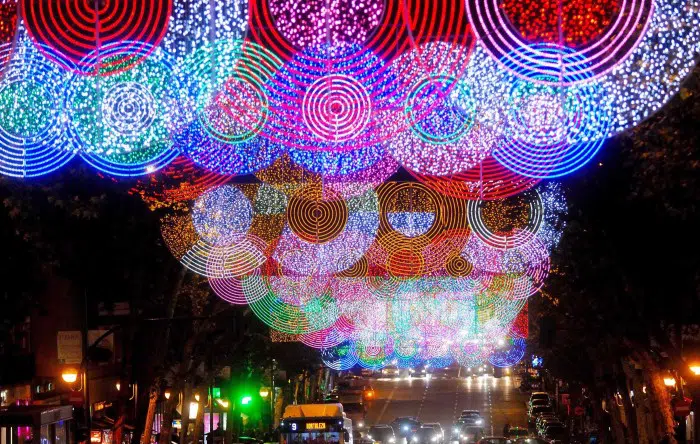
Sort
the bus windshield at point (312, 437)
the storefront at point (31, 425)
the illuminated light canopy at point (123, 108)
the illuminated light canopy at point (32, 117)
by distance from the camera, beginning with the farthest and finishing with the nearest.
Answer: the bus windshield at point (312, 437) < the storefront at point (31, 425) < the illuminated light canopy at point (32, 117) < the illuminated light canopy at point (123, 108)

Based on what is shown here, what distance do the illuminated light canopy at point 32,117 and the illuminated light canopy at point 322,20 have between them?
5305 mm

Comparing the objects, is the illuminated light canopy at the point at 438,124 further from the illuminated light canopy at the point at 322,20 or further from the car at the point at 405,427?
the car at the point at 405,427

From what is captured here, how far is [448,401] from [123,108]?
71.3 m

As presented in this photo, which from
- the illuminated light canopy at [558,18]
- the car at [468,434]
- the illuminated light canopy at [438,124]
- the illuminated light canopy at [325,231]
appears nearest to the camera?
the illuminated light canopy at [558,18]

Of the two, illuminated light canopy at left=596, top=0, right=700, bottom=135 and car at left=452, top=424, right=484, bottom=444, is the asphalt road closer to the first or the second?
car at left=452, top=424, right=484, bottom=444

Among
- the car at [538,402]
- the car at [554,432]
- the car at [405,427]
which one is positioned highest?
the car at [538,402]

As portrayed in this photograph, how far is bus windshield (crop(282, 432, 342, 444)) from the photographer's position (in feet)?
115

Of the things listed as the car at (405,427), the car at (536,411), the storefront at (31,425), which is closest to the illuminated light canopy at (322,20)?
the storefront at (31,425)

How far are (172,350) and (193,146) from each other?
60.7 ft

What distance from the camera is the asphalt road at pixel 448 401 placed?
7169 cm

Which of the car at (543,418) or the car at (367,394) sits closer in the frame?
the car at (543,418)

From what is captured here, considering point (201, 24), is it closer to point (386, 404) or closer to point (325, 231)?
point (325, 231)

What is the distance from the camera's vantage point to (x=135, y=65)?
19.7 meters

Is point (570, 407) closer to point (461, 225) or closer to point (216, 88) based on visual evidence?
point (461, 225)
